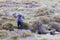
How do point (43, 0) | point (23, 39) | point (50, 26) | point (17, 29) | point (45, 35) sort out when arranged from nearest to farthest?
1. point (23, 39)
2. point (45, 35)
3. point (17, 29)
4. point (50, 26)
5. point (43, 0)

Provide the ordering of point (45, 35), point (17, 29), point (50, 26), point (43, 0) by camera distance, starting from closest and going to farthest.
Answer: point (45, 35) → point (17, 29) → point (50, 26) → point (43, 0)

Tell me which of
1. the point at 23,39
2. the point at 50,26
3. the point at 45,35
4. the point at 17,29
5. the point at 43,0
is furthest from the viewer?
the point at 43,0

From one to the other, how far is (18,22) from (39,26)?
123 centimetres

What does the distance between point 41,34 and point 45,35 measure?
0.40m

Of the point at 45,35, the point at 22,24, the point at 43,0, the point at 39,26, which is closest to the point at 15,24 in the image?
the point at 22,24

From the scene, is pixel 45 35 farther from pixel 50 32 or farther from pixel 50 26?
pixel 50 26

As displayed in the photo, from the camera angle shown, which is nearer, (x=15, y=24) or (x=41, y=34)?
(x=41, y=34)

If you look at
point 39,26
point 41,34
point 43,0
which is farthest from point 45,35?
point 43,0

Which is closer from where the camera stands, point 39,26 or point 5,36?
point 5,36

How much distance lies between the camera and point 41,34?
1282cm

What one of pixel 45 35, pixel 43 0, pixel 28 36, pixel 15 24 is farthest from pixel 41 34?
pixel 43 0

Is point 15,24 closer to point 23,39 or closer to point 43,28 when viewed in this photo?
point 43,28

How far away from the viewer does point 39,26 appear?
13.6 metres

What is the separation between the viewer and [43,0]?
1259 inches
